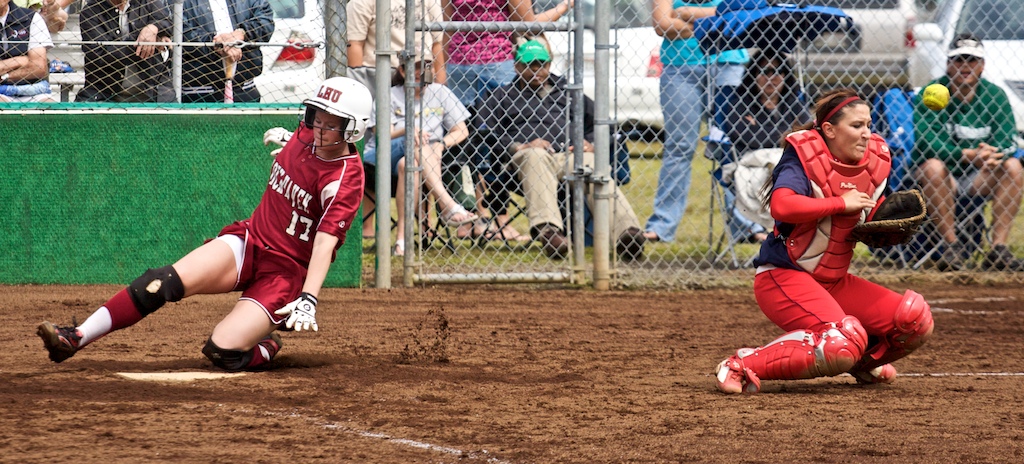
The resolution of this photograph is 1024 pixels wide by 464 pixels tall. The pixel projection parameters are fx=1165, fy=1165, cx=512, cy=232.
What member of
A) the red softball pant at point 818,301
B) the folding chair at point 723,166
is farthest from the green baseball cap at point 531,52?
the red softball pant at point 818,301

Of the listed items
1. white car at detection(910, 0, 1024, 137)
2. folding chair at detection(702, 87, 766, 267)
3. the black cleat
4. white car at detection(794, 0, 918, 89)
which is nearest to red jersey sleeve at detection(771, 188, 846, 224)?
the black cleat

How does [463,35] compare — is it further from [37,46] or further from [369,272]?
[37,46]

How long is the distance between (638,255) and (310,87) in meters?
2.88

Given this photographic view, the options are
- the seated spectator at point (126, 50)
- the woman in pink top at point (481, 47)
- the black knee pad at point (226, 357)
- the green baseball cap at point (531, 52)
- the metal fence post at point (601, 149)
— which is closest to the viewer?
the black knee pad at point (226, 357)

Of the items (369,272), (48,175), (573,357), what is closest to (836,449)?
(573,357)

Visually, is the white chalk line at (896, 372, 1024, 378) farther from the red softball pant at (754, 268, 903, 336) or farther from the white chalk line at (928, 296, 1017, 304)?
the white chalk line at (928, 296, 1017, 304)

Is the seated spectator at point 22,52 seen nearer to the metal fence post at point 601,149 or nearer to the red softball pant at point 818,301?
the metal fence post at point 601,149

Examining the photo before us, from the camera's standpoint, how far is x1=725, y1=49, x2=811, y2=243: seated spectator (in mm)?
9133

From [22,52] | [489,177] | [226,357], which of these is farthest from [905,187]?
[22,52]

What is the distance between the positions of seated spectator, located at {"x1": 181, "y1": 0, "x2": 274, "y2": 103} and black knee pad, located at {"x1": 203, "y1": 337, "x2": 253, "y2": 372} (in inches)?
113

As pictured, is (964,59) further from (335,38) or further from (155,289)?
(155,289)

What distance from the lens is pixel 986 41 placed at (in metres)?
11.5

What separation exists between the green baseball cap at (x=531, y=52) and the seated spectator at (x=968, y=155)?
3030mm

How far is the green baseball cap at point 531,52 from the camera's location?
28.9 ft
